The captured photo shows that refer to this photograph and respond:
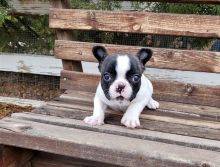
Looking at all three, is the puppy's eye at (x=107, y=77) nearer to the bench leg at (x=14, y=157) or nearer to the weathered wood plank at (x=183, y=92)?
the bench leg at (x=14, y=157)

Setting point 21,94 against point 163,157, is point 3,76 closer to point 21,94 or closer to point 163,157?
point 21,94

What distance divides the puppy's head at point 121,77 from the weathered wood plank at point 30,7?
2.01 metres

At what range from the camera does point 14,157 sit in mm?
2104

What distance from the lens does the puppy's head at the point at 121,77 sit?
199cm


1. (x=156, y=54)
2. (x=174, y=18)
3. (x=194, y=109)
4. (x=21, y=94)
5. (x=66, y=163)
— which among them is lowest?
(x=21, y=94)

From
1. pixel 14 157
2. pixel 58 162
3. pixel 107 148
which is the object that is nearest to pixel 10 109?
pixel 58 162

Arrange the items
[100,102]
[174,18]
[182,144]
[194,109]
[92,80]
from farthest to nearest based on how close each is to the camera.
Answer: [92,80] < [174,18] < [194,109] < [100,102] < [182,144]

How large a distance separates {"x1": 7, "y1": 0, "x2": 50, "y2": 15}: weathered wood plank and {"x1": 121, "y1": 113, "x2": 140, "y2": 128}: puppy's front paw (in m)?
2.10

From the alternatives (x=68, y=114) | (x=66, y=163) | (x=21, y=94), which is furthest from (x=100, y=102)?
(x=21, y=94)

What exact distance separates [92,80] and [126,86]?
826mm

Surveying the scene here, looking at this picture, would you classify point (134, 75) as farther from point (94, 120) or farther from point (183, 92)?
point (183, 92)

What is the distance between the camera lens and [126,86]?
6.49ft

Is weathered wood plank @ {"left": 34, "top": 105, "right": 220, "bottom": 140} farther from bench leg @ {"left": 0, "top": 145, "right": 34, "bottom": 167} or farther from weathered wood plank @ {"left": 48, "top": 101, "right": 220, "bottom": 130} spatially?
bench leg @ {"left": 0, "top": 145, "right": 34, "bottom": 167}

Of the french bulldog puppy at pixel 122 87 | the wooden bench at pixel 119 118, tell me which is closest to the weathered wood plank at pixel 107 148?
the wooden bench at pixel 119 118
